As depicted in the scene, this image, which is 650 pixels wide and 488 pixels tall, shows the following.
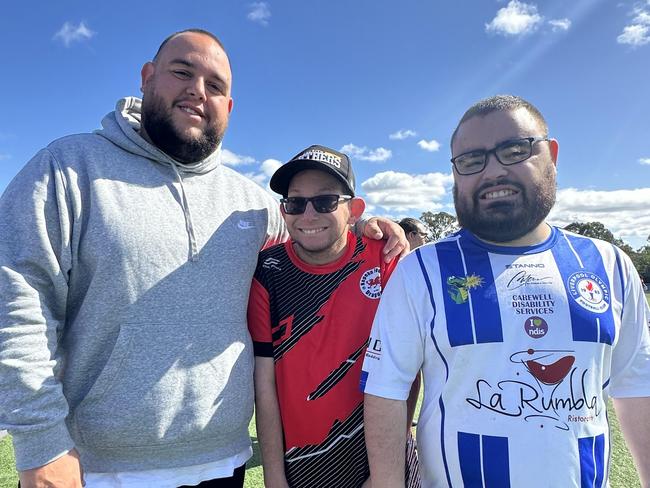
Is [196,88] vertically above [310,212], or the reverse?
[196,88]

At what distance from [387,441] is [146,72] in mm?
2137

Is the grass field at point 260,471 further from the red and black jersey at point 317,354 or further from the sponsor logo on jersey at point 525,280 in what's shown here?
the sponsor logo on jersey at point 525,280

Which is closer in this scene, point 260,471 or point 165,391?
point 165,391

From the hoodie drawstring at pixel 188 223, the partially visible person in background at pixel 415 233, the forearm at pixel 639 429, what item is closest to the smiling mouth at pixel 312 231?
the hoodie drawstring at pixel 188 223

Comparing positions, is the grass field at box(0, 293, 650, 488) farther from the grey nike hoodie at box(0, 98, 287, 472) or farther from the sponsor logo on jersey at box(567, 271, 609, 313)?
the sponsor logo on jersey at box(567, 271, 609, 313)

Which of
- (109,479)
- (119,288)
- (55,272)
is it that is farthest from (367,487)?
(55,272)

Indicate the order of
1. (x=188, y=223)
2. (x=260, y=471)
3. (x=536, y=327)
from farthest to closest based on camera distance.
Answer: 1. (x=260, y=471)
2. (x=188, y=223)
3. (x=536, y=327)

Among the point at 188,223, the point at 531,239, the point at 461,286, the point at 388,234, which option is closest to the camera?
the point at 461,286

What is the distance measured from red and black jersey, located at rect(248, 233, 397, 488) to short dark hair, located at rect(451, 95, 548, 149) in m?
0.92

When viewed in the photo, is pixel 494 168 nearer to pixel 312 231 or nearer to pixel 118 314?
pixel 312 231

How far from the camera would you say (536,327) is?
67.1 inches

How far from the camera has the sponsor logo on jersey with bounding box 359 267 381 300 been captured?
2.25 m

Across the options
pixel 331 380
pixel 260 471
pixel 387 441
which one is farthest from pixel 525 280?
pixel 260 471

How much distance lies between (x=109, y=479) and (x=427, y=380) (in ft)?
4.55
